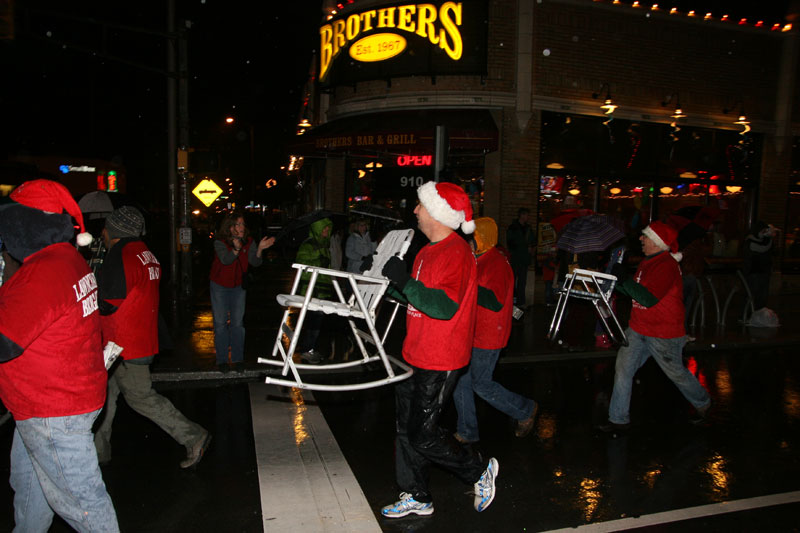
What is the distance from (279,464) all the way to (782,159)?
16952mm

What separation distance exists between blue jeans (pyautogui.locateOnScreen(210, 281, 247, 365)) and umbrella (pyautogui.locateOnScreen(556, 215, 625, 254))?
4.61 meters

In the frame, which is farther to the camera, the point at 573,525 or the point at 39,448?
the point at 573,525

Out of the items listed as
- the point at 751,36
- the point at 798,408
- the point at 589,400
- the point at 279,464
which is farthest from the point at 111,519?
the point at 751,36

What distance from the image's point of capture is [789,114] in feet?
52.3

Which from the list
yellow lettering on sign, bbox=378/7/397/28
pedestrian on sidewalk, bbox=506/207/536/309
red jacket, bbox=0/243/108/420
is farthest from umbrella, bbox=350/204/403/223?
yellow lettering on sign, bbox=378/7/397/28

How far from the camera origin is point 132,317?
4.16 metres

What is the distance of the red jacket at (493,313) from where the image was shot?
15.8 ft

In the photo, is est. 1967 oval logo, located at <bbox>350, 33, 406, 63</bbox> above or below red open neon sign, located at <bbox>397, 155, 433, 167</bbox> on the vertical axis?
above

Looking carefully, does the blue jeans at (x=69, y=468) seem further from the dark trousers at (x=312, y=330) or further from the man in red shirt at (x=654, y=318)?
the dark trousers at (x=312, y=330)

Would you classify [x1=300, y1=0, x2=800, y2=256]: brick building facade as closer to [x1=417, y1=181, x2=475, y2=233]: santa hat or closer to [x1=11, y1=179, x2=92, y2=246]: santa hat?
[x1=417, y1=181, x2=475, y2=233]: santa hat

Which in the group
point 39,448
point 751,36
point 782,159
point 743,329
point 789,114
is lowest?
point 743,329

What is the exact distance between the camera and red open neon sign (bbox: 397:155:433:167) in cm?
1406

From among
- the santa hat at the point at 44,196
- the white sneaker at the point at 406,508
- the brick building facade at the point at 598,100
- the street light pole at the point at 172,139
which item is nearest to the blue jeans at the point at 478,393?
the white sneaker at the point at 406,508

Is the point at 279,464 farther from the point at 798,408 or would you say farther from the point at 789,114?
the point at 789,114
